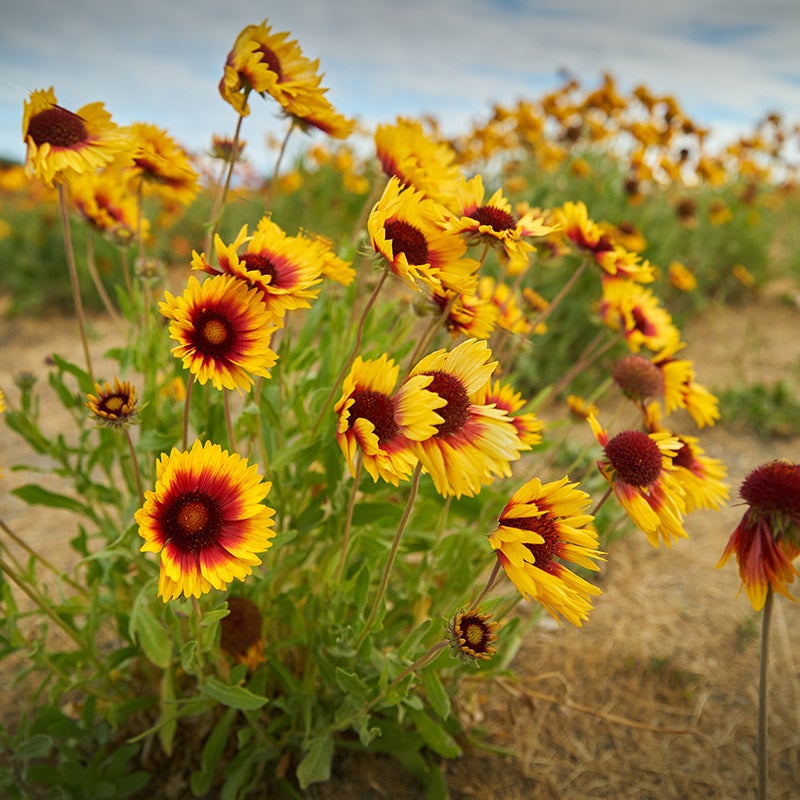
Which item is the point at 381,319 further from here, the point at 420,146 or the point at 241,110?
the point at 241,110

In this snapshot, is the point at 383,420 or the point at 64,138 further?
the point at 64,138

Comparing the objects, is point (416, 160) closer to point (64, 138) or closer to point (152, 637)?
point (64, 138)

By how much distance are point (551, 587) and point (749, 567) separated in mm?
378

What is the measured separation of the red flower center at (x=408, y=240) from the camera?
0.91 m

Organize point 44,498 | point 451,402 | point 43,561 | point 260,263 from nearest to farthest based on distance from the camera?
point 451,402 → point 260,263 → point 43,561 → point 44,498

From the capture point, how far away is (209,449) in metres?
0.87

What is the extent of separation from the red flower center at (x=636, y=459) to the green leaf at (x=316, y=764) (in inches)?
30.0

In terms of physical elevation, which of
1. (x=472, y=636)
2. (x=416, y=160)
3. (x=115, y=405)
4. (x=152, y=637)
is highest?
(x=416, y=160)

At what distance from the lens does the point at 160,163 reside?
1131 millimetres

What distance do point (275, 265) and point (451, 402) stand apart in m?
0.36

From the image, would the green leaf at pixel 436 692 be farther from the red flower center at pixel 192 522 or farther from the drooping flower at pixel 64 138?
the drooping flower at pixel 64 138

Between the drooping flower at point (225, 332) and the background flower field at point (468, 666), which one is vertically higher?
the drooping flower at point (225, 332)

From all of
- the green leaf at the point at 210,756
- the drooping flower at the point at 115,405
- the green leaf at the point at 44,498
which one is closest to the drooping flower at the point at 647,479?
the drooping flower at the point at 115,405

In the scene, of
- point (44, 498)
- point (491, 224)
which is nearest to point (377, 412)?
point (491, 224)
